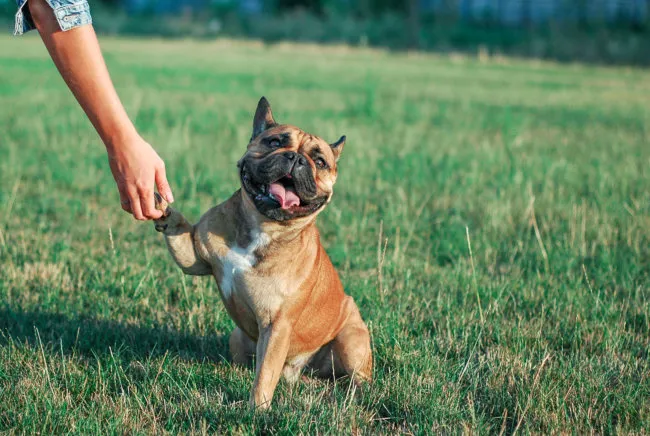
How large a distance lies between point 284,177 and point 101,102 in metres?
0.86

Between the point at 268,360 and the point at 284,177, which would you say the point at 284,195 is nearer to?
the point at 284,177

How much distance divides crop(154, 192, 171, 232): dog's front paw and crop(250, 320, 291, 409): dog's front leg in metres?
0.63

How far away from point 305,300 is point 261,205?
0.50 m

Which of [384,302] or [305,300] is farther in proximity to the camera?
[384,302]

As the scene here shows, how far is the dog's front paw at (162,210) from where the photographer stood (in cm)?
326

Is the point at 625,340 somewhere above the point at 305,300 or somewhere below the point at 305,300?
below

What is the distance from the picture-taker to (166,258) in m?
5.49

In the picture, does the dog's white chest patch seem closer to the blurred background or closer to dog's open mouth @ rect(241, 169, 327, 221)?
dog's open mouth @ rect(241, 169, 327, 221)

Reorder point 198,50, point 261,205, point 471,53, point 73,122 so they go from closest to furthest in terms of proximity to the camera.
Answer: point 261,205
point 73,122
point 198,50
point 471,53

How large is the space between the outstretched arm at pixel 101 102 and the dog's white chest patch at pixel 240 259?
0.51m

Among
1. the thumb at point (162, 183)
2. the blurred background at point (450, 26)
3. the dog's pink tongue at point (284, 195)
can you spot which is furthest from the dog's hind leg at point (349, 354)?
the blurred background at point (450, 26)

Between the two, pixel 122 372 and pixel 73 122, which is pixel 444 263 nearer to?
pixel 122 372

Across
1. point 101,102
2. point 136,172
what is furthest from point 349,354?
point 101,102

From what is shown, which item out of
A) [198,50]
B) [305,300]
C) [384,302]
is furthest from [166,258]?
[198,50]
